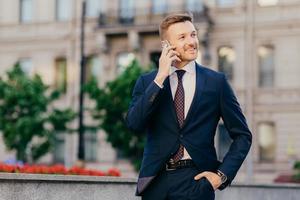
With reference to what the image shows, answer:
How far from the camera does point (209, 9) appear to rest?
33875mm

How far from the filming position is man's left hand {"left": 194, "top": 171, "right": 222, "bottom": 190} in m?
4.01

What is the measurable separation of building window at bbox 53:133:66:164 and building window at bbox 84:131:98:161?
133 cm

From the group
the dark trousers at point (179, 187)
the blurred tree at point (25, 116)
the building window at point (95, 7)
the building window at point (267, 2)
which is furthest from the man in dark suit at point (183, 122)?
the building window at point (95, 7)

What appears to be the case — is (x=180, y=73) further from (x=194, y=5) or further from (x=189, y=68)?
(x=194, y=5)

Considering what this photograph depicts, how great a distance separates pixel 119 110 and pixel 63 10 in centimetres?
1126

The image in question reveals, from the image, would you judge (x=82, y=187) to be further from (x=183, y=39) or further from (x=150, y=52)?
(x=150, y=52)

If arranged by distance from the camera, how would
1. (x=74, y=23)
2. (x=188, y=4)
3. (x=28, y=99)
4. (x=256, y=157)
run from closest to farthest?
(x=28, y=99) → (x=256, y=157) → (x=188, y=4) → (x=74, y=23)

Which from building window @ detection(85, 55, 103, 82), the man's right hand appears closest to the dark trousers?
the man's right hand

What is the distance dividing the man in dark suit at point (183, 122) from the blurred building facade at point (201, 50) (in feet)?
89.4

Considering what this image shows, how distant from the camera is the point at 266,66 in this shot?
33.2 meters

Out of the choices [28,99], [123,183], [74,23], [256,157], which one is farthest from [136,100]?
[74,23]

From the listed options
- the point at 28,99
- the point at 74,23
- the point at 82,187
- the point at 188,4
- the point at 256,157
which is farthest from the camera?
the point at 74,23

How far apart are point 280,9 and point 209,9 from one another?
3113 millimetres

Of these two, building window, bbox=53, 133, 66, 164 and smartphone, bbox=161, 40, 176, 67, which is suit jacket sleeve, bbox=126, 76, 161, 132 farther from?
building window, bbox=53, 133, 66, 164
